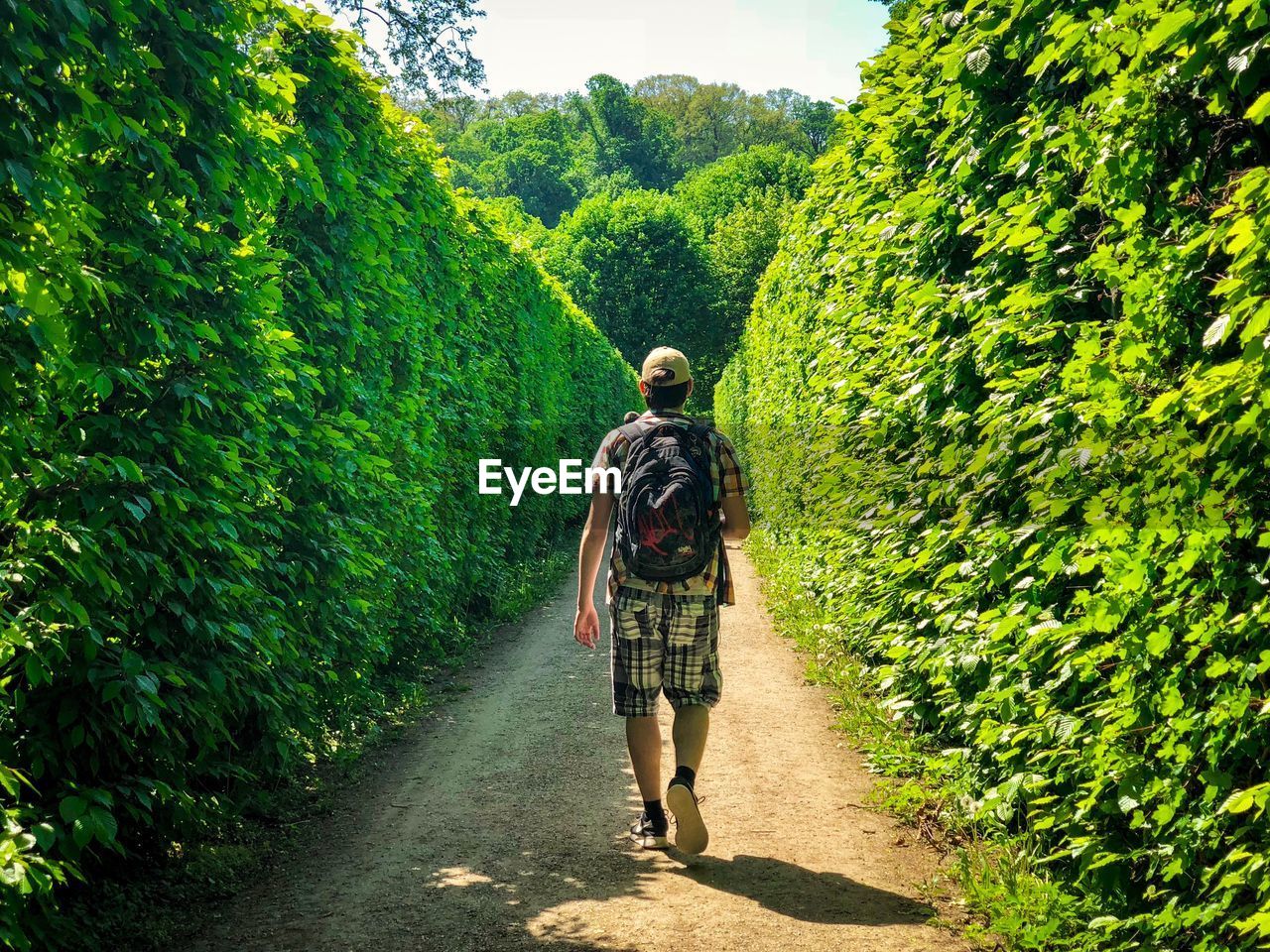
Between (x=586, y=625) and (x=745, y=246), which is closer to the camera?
(x=586, y=625)

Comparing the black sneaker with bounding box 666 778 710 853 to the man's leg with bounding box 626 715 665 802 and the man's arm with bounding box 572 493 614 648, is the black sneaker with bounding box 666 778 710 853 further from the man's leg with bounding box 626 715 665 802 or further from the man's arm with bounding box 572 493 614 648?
the man's arm with bounding box 572 493 614 648

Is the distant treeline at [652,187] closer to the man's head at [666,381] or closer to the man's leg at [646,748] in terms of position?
the man's head at [666,381]

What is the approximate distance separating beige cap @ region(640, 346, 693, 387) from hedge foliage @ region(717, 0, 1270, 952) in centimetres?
114

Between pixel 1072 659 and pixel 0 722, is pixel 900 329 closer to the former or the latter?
pixel 1072 659

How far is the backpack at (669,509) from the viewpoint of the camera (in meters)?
4.84

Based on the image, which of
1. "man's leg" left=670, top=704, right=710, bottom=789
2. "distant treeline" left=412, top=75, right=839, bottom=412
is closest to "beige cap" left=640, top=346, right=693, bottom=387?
"man's leg" left=670, top=704, right=710, bottom=789

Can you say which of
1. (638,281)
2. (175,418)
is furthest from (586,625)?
(638,281)

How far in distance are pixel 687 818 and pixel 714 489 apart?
4.83 ft

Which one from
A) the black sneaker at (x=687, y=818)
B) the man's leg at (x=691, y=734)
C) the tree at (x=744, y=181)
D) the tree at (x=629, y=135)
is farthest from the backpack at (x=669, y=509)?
the tree at (x=629, y=135)

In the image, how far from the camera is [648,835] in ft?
16.7

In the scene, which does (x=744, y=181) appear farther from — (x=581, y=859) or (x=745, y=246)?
(x=581, y=859)

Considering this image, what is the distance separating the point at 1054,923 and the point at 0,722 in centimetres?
357

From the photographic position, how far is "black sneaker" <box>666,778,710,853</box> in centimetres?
460

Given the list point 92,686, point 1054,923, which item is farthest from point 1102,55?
point 92,686
